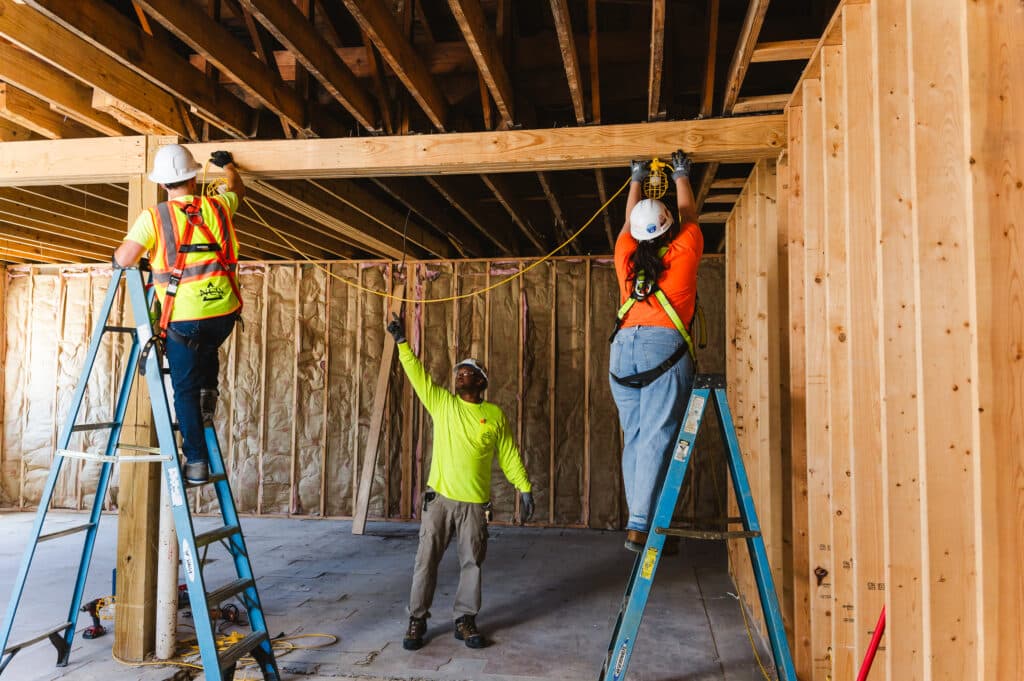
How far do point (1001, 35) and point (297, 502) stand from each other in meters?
8.11

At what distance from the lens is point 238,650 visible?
310 cm

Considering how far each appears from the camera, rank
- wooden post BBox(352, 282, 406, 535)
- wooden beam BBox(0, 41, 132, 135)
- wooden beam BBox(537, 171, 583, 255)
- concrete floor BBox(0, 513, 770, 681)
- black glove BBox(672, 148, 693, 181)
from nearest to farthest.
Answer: black glove BBox(672, 148, 693, 181) < wooden beam BBox(0, 41, 132, 135) < concrete floor BBox(0, 513, 770, 681) < wooden beam BBox(537, 171, 583, 255) < wooden post BBox(352, 282, 406, 535)

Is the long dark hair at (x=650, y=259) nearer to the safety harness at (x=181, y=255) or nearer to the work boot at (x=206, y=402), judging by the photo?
the safety harness at (x=181, y=255)

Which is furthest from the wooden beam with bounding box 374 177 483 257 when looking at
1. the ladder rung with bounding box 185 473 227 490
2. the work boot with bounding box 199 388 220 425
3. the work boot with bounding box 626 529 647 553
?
the work boot with bounding box 626 529 647 553

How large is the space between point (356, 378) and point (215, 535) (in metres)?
5.09

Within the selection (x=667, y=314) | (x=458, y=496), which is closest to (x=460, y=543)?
(x=458, y=496)

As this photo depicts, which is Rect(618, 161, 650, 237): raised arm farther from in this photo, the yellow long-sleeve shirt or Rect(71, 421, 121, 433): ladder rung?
Rect(71, 421, 121, 433): ladder rung

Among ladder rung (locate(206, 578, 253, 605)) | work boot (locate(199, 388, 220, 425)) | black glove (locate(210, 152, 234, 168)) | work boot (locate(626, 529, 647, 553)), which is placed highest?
black glove (locate(210, 152, 234, 168))

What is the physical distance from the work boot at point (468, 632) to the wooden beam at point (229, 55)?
3.20 meters

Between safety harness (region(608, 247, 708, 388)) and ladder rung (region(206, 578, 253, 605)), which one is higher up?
safety harness (region(608, 247, 708, 388))

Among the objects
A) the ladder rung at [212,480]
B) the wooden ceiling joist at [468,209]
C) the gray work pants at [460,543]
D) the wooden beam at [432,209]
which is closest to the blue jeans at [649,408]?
the gray work pants at [460,543]

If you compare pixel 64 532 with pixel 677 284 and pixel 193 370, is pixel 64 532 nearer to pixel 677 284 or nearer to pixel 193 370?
pixel 193 370

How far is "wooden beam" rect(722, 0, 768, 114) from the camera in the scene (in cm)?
284

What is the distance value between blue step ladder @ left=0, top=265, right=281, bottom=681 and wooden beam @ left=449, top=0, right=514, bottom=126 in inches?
78.0
